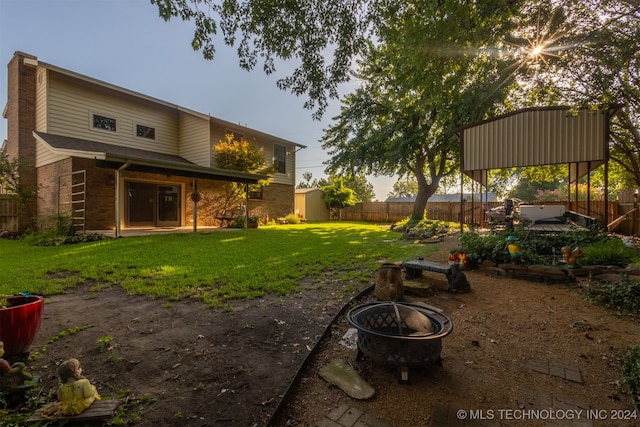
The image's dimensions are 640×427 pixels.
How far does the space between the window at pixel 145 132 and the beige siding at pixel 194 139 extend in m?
1.34

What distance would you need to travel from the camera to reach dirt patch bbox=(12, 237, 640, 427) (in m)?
1.89

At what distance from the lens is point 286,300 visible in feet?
→ 12.8

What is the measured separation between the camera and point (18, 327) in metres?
2.22

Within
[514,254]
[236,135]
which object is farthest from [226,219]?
[514,254]

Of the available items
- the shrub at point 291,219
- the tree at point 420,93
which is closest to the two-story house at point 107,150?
the shrub at point 291,219

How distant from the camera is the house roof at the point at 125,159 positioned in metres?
8.49

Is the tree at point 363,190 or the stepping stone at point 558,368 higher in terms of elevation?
the tree at point 363,190

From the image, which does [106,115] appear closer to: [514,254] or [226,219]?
[226,219]

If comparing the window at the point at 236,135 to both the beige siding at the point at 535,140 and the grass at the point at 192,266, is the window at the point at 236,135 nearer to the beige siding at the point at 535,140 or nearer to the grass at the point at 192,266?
the grass at the point at 192,266

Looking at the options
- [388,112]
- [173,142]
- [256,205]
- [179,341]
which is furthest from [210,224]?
[179,341]

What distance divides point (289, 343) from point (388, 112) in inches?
580

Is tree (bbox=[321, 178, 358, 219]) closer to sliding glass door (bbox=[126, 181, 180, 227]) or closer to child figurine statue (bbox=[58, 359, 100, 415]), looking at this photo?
sliding glass door (bbox=[126, 181, 180, 227])

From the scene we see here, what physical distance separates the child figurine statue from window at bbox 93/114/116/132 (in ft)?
43.8

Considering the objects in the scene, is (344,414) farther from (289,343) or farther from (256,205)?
(256,205)
